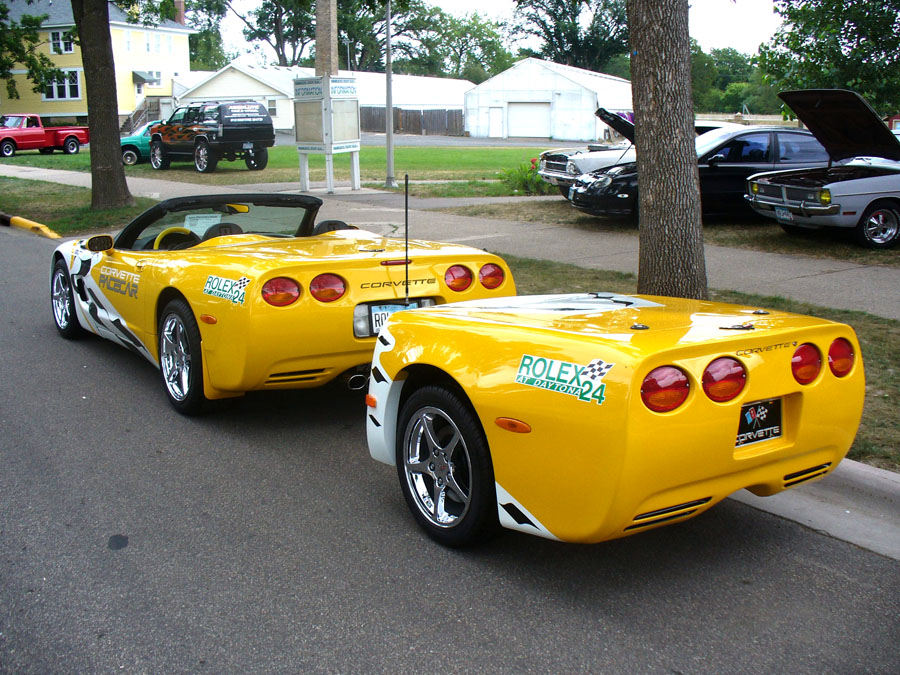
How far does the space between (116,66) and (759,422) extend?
2437 inches

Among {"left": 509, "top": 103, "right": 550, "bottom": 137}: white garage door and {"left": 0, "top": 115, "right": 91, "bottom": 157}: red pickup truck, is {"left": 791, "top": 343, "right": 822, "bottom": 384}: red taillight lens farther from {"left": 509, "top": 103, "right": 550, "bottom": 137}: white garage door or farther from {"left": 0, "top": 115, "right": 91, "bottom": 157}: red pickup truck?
{"left": 509, "top": 103, "right": 550, "bottom": 137}: white garage door

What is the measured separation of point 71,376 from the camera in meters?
6.30

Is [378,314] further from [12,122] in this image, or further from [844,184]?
[12,122]

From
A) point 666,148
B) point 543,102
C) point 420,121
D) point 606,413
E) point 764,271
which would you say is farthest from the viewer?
point 420,121

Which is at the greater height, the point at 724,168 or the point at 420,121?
the point at 420,121

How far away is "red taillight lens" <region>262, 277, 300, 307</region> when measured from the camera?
15.5 ft

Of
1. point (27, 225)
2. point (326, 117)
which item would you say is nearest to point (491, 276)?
point (27, 225)

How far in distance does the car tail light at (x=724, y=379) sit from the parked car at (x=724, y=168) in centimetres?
1028

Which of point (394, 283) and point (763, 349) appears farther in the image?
point (394, 283)

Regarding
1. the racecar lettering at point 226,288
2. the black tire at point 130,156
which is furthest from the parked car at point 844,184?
the black tire at point 130,156

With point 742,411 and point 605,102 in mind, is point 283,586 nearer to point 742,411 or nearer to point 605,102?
point 742,411

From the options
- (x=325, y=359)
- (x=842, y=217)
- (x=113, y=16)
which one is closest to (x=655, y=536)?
(x=325, y=359)

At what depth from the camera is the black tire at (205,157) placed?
2500 cm

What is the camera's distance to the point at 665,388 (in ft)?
9.57
